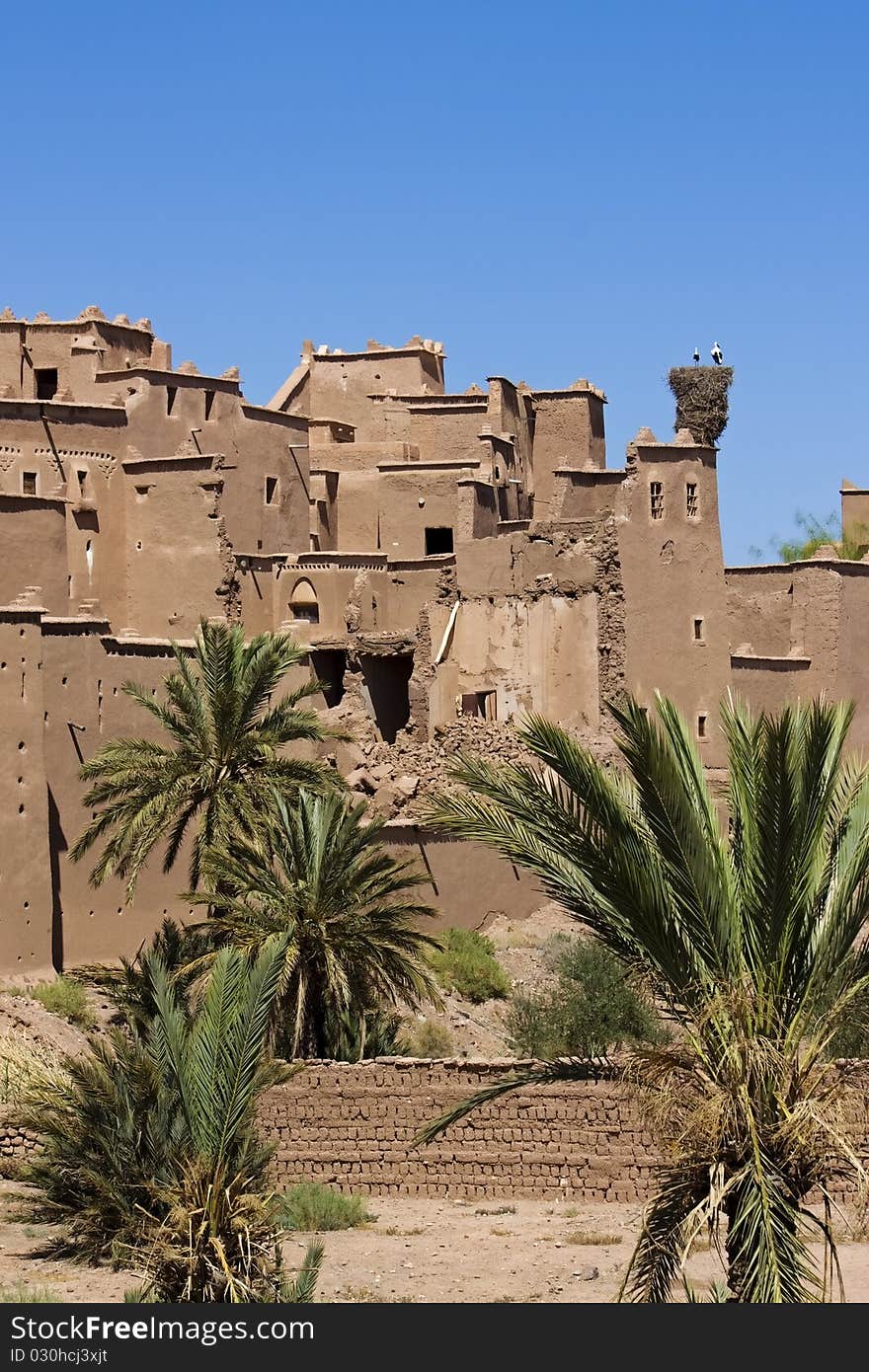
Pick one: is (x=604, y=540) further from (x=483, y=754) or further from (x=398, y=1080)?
(x=398, y=1080)

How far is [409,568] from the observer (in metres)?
33.9

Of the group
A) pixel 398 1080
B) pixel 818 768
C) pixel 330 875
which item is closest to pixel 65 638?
pixel 330 875

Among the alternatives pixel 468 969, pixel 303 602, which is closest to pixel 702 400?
pixel 303 602

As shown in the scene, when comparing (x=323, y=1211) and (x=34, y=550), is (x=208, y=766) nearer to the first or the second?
(x=323, y=1211)

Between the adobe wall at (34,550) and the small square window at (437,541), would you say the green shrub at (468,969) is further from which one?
the small square window at (437,541)

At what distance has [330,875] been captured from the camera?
20.3 meters

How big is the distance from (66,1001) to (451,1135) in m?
6.15

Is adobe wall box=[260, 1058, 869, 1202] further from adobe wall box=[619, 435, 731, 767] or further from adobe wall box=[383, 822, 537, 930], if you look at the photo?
adobe wall box=[619, 435, 731, 767]

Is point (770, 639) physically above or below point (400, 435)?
below

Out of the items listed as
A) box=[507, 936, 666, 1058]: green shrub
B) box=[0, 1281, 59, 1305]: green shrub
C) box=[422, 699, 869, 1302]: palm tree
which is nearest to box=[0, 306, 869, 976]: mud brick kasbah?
box=[507, 936, 666, 1058]: green shrub

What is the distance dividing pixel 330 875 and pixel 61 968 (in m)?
5.28

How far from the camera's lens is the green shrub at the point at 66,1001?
2258cm

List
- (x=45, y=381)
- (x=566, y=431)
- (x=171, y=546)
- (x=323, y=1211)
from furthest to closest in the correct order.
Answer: (x=566, y=431) < (x=45, y=381) < (x=171, y=546) < (x=323, y=1211)
